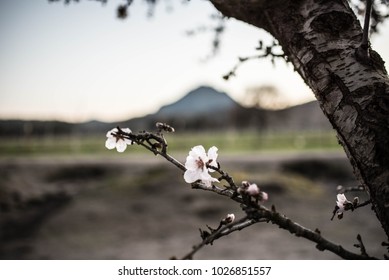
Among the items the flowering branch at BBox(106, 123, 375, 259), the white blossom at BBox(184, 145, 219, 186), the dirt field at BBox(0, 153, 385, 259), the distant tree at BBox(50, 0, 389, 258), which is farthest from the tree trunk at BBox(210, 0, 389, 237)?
the dirt field at BBox(0, 153, 385, 259)

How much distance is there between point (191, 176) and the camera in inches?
36.8

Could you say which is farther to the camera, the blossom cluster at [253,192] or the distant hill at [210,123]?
the distant hill at [210,123]

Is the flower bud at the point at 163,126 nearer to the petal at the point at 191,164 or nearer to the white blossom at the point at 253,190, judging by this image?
the petal at the point at 191,164

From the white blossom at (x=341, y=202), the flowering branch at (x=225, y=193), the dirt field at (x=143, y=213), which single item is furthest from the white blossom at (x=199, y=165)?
the dirt field at (x=143, y=213)

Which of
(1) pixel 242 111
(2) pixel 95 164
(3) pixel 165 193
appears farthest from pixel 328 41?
(1) pixel 242 111

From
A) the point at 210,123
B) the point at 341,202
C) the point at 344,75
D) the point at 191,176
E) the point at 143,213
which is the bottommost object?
the point at 341,202

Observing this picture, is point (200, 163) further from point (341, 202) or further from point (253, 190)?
point (341, 202)

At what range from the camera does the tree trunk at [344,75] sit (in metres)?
0.90

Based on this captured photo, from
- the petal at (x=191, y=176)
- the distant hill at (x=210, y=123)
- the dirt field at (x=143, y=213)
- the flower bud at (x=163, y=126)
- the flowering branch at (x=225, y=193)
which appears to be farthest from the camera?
the distant hill at (x=210, y=123)

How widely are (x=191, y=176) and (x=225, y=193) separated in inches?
3.7

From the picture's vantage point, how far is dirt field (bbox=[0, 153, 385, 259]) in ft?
23.6

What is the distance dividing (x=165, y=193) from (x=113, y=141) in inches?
329

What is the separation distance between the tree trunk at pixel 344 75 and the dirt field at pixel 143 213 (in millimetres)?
5980

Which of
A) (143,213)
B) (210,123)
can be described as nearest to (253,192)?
(143,213)
